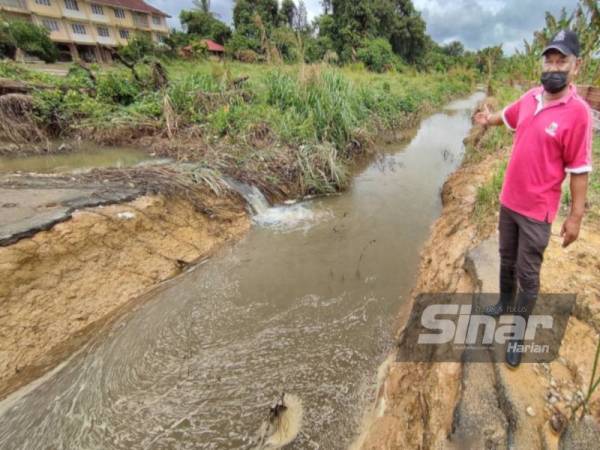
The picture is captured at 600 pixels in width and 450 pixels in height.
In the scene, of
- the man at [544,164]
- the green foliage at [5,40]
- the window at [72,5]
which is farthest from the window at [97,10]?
the man at [544,164]

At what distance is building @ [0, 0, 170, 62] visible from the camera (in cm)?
2102

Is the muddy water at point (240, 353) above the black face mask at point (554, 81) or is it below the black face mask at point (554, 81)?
below

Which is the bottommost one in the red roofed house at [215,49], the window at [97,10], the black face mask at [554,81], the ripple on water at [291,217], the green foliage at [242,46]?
the ripple on water at [291,217]

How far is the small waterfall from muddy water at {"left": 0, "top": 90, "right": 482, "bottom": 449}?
0.53m

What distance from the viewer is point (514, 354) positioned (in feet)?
4.99

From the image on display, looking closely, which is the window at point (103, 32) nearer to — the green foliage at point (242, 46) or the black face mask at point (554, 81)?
the green foliage at point (242, 46)

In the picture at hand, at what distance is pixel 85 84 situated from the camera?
6941 mm

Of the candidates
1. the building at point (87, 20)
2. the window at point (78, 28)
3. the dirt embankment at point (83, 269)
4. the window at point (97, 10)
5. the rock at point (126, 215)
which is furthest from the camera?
the window at point (97, 10)

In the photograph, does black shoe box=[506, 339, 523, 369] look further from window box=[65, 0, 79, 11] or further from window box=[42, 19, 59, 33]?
window box=[65, 0, 79, 11]

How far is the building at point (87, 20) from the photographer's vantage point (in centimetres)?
2102

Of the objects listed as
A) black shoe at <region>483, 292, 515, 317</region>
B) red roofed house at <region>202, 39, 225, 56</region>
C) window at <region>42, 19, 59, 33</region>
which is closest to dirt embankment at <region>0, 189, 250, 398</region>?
black shoe at <region>483, 292, 515, 317</region>

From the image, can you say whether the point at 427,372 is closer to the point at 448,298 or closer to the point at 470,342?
the point at 470,342

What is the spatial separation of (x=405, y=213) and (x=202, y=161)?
10.1 feet

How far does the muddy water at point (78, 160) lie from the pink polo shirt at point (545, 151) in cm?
527
